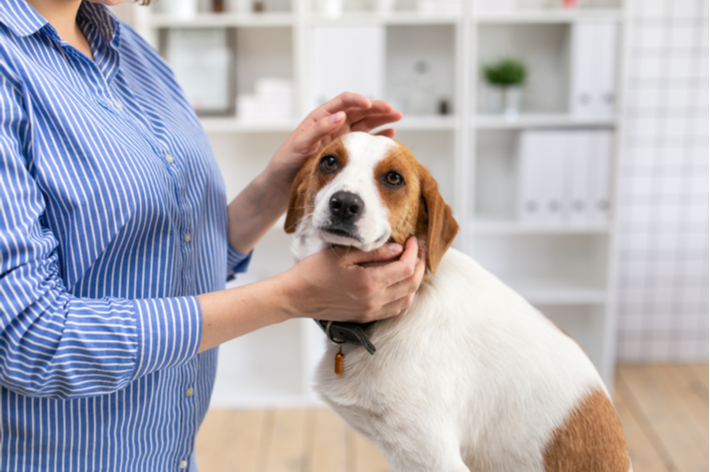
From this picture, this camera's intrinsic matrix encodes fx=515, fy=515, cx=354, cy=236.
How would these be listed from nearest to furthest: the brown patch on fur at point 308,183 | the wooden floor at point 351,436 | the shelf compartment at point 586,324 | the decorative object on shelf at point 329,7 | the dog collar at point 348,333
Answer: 1. the dog collar at point 348,333
2. the brown patch on fur at point 308,183
3. the wooden floor at point 351,436
4. the decorative object on shelf at point 329,7
5. the shelf compartment at point 586,324

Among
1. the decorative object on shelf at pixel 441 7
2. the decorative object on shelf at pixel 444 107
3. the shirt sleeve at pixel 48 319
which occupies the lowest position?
the shirt sleeve at pixel 48 319

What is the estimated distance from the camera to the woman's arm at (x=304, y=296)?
0.70 m

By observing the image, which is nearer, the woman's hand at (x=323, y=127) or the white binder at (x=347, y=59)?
the woman's hand at (x=323, y=127)

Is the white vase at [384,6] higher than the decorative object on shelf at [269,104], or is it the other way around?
the white vase at [384,6]

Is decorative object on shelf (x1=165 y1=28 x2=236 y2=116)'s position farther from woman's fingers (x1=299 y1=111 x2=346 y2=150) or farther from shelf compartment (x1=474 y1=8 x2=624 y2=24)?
woman's fingers (x1=299 y1=111 x2=346 y2=150)

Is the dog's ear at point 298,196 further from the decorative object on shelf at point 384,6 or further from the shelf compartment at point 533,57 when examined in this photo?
the shelf compartment at point 533,57

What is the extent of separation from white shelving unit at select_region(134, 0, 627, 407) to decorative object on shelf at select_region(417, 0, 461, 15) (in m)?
0.05

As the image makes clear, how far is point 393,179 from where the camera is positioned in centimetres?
90

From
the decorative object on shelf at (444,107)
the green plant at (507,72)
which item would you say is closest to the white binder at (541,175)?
the green plant at (507,72)

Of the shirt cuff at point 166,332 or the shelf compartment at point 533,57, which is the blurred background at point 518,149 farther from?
the shirt cuff at point 166,332

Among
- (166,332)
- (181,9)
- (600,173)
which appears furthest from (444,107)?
(166,332)

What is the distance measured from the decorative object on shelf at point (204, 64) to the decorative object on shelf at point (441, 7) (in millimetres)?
961

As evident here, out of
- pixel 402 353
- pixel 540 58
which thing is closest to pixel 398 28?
pixel 540 58

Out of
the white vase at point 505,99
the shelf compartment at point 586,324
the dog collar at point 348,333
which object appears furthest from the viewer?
the shelf compartment at point 586,324
